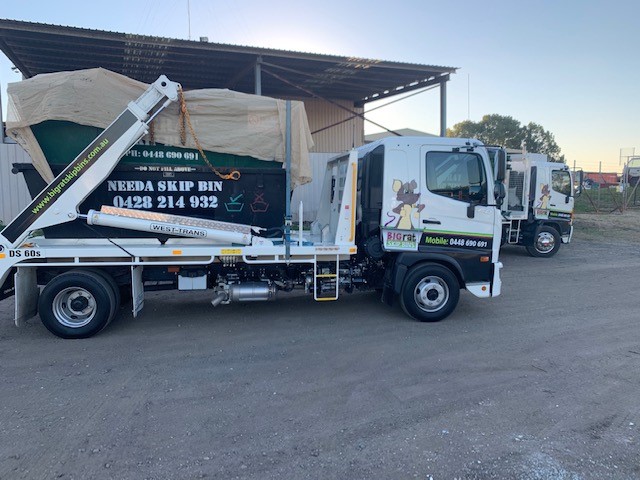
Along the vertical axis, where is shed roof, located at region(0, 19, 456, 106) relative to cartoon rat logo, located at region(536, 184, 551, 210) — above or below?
above

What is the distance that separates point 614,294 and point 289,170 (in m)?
6.61

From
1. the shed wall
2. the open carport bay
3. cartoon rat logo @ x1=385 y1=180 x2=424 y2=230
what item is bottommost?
the open carport bay

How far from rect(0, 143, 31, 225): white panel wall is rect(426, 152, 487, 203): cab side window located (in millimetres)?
10916

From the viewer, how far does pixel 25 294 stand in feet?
19.0

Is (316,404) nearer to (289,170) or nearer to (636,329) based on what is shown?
(289,170)

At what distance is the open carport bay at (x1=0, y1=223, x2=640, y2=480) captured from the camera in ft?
10.9

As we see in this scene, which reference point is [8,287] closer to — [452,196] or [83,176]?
[83,176]

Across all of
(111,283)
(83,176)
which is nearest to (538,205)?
(111,283)

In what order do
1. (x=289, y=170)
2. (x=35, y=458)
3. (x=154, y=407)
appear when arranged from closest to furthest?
1. (x=35, y=458)
2. (x=154, y=407)
3. (x=289, y=170)

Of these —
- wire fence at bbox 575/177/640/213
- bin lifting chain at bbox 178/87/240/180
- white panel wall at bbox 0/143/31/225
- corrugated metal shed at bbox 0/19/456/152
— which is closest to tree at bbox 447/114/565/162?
wire fence at bbox 575/177/640/213

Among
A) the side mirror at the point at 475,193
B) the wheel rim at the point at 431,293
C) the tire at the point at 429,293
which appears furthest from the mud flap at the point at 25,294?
the side mirror at the point at 475,193

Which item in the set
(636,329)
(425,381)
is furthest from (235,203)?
(636,329)

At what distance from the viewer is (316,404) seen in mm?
4188

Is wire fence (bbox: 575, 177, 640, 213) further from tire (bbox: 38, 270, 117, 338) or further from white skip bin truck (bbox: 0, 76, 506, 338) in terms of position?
tire (bbox: 38, 270, 117, 338)
